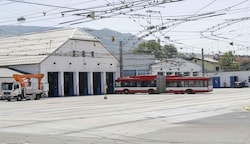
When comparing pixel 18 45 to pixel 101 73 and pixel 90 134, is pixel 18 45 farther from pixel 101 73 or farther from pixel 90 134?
pixel 90 134

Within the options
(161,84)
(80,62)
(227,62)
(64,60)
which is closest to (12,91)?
(64,60)

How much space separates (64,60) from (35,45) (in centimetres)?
656

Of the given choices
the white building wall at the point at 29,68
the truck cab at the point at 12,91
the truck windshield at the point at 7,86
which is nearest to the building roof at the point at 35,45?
the white building wall at the point at 29,68

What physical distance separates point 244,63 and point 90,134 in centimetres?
14210

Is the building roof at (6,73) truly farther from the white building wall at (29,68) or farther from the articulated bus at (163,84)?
the articulated bus at (163,84)

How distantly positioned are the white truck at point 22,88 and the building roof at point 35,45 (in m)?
11.3

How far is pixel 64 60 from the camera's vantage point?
78.4 meters

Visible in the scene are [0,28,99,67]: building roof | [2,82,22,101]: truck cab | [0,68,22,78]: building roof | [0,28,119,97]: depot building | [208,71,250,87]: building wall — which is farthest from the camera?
[208,71,250,87]: building wall

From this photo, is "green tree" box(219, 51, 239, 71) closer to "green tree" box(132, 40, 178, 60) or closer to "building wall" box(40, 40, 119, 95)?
"green tree" box(132, 40, 178, 60)

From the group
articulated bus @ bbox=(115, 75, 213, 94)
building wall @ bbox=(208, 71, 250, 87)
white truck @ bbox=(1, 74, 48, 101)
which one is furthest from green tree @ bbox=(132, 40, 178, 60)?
white truck @ bbox=(1, 74, 48, 101)

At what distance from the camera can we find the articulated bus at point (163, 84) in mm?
70688

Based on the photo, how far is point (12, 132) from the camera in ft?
61.3

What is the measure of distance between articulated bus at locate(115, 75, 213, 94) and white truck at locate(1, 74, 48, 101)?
18.8 metres

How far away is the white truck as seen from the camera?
6103 cm
